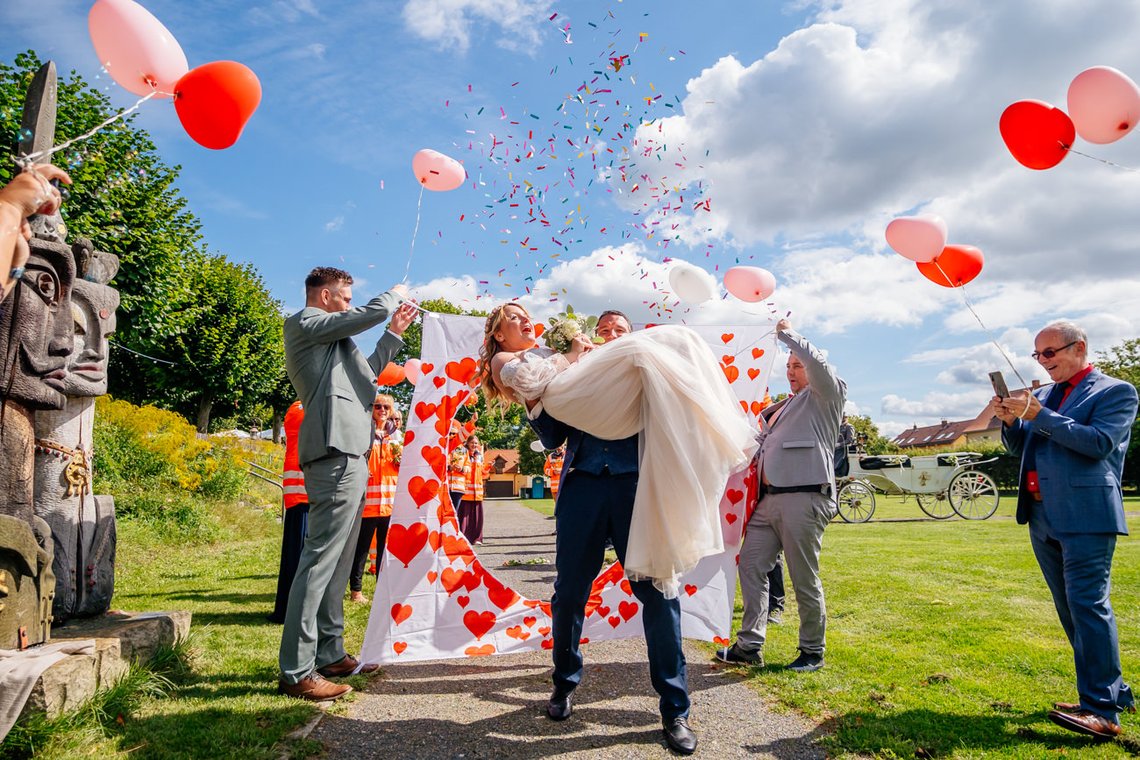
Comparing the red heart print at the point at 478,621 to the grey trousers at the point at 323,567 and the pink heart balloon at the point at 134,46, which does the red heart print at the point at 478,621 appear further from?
the pink heart balloon at the point at 134,46

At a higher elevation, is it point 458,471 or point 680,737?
point 458,471

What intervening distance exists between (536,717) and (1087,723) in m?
2.53

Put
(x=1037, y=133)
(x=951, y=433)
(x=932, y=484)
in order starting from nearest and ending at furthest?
(x=1037, y=133) < (x=932, y=484) < (x=951, y=433)

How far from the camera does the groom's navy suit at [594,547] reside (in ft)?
9.93

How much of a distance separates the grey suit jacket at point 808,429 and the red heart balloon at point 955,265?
1.04m

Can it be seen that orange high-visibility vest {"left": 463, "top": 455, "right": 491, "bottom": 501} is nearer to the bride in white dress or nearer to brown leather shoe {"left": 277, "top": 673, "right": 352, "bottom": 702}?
brown leather shoe {"left": 277, "top": 673, "right": 352, "bottom": 702}

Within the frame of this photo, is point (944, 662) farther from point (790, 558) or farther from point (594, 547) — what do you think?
point (594, 547)

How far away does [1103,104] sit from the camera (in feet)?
12.5

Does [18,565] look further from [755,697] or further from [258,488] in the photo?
[258,488]

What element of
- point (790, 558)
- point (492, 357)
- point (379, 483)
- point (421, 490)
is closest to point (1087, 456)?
point (790, 558)

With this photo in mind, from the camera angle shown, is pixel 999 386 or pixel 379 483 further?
pixel 379 483

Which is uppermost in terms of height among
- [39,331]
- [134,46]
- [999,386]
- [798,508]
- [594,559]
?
[134,46]

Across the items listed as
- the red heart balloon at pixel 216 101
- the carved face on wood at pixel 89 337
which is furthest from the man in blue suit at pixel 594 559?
the carved face on wood at pixel 89 337

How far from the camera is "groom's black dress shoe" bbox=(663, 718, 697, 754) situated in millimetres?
2885
